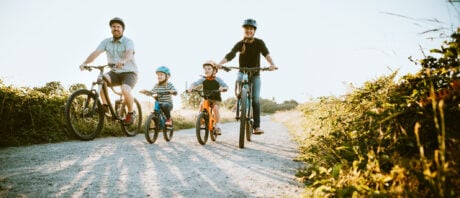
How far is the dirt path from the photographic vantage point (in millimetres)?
2451

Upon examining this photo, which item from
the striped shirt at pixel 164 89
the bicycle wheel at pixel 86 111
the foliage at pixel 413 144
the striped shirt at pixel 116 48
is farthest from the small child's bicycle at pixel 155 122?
the foliage at pixel 413 144

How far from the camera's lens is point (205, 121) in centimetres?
574

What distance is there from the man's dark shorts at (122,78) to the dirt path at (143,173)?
1.81m

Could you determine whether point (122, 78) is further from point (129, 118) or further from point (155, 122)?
point (155, 122)

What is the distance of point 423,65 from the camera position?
2.18 meters

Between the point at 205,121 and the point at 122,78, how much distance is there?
6.87 ft

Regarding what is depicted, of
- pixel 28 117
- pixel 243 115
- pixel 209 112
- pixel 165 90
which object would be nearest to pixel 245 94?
pixel 243 115

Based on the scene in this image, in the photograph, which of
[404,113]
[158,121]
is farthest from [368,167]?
[158,121]

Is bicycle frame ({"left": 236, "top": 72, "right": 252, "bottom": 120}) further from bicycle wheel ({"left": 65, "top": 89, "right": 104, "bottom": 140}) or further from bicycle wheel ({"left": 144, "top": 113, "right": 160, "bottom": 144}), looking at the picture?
bicycle wheel ({"left": 65, "top": 89, "right": 104, "bottom": 140})

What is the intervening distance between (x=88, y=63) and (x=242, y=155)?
362 cm

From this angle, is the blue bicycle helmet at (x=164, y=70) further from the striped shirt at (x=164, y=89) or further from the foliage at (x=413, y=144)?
the foliage at (x=413, y=144)

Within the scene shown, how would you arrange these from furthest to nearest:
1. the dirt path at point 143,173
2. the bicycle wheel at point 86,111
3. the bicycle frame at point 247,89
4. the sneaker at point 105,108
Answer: the sneaker at point 105,108 < the bicycle frame at point 247,89 < the bicycle wheel at point 86,111 < the dirt path at point 143,173

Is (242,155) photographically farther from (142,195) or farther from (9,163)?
(9,163)

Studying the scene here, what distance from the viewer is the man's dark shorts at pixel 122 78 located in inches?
234
